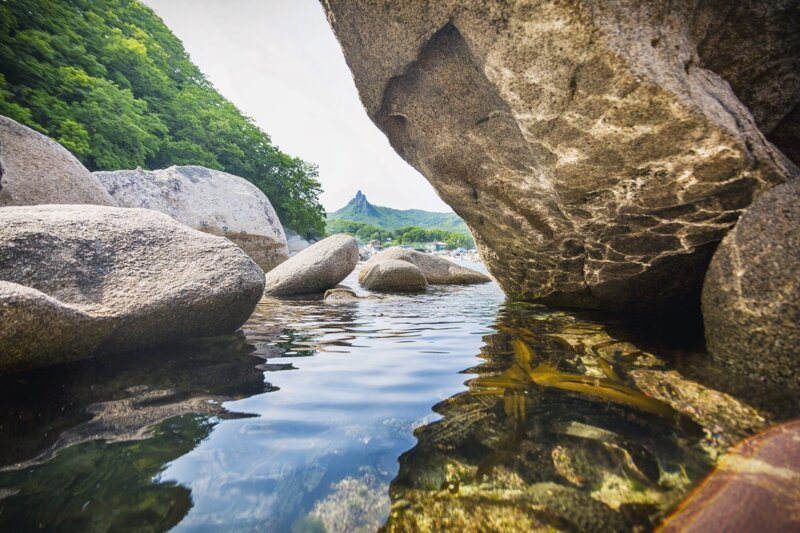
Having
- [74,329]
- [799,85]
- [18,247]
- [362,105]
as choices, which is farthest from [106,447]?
[799,85]

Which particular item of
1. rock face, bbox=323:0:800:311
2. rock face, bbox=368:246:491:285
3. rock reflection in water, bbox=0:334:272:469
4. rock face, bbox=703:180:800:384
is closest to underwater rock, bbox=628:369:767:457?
rock face, bbox=703:180:800:384

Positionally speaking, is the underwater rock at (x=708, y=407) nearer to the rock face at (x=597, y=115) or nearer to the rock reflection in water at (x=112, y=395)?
the rock face at (x=597, y=115)

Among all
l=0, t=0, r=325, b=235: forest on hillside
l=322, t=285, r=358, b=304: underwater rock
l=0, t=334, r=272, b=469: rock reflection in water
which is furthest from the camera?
l=0, t=0, r=325, b=235: forest on hillside

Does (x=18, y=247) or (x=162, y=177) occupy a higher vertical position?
(x=162, y=177)

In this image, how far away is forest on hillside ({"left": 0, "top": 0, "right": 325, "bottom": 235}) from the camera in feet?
33.5

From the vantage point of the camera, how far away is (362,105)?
3621 millimetres

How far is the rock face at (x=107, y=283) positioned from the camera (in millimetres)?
1992

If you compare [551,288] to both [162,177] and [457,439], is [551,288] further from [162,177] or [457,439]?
[162,177]

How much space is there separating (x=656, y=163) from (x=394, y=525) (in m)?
2.51

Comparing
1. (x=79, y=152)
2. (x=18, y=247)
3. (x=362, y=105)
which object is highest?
(x=79, y=152)

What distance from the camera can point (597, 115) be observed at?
2223 millimetres

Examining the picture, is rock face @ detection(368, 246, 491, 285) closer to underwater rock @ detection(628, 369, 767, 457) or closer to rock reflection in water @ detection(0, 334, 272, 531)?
rock reflection in water @ detection(0, 334, 272, 531)

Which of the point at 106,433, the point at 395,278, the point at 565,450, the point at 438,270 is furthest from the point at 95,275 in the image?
the point at 438,270

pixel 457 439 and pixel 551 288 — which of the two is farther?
pixel 551 288
